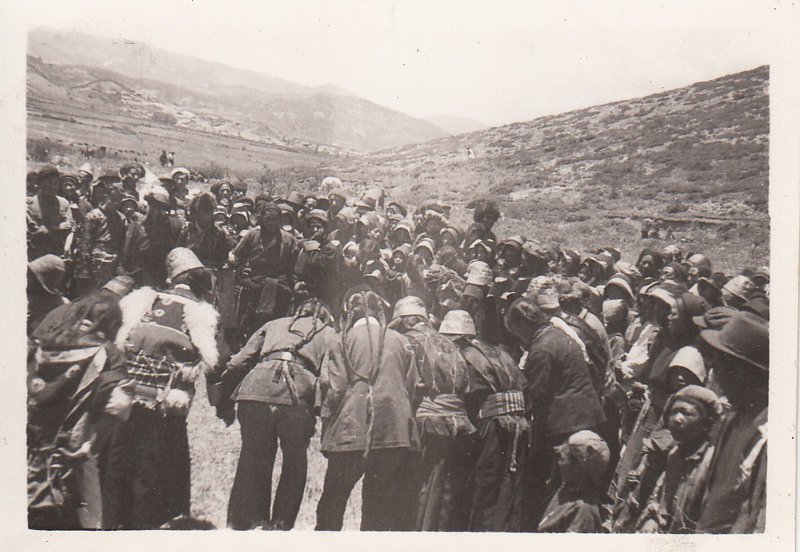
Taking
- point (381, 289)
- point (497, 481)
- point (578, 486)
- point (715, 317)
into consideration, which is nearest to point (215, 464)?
point (381, 289)

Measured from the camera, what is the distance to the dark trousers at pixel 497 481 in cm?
552

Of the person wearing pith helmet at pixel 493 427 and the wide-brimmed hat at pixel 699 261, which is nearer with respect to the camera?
the person wearing pith helmet at pixel 493 427

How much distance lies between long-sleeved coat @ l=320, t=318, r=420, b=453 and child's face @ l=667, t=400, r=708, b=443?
2051 millimetres

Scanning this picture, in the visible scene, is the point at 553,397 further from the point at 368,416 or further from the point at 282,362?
the point at 282,362

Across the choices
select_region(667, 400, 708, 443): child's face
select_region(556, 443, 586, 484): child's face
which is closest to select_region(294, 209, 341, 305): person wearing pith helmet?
select_region(556, 443, 586, 484): child's face

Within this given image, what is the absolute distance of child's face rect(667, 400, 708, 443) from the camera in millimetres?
5547

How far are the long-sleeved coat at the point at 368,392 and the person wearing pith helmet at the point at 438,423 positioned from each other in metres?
0.10

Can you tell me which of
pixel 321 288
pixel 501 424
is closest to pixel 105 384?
pixel 321 288

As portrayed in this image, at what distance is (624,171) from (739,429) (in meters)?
2.29

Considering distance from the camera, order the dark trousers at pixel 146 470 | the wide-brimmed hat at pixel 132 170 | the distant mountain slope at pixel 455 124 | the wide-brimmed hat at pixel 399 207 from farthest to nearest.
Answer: the distant mountain slope at pixel 455 124 < the wide-brimmed hat at pixel 399 207 < the wide-brimmed hat at pixel 132 170 < the dark trousers at pixel 146 470

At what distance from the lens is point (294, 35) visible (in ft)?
18.9

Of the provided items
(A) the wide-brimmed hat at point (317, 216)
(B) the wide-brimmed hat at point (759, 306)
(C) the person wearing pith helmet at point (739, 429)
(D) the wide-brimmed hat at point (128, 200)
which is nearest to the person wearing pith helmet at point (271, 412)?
(A) the wide-brimmed hat at point (317, 216)

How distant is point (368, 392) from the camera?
217 inches

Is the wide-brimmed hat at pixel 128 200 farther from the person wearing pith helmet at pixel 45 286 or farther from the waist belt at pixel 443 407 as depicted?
the waist belt at pixel 443 407
